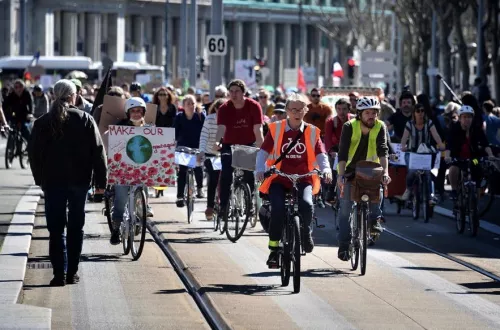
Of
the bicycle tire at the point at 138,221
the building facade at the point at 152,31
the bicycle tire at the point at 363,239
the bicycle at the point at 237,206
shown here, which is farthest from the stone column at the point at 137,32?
the bicycle tire at the point at 363,239

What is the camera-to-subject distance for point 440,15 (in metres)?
63.1

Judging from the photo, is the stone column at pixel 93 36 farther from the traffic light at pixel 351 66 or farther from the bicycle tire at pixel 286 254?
the bicycle tire at pixel 286 254

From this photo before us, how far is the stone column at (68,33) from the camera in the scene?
132625 millimetres

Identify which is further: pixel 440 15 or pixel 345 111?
pixel 440 15

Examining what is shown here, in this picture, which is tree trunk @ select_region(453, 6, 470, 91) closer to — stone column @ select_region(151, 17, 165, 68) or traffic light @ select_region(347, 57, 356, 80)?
traffic light @ select_region(347, 57, 356, 80)

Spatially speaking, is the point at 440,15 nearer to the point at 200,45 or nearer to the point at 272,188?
the point at 272,188

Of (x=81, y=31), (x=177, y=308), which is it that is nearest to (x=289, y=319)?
(x=177, y=308)

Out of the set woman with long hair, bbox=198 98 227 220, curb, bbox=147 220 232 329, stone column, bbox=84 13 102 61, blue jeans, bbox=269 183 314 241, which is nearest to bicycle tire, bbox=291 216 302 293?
blue jeans, bbox=269 183 314 241

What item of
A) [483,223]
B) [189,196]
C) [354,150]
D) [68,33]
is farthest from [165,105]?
[68,33]

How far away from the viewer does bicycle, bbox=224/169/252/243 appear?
58.5 feet

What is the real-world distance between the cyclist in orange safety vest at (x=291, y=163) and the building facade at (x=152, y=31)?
9565 cm

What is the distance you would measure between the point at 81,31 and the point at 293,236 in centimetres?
12419

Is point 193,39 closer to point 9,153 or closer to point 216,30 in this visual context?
point 9,153

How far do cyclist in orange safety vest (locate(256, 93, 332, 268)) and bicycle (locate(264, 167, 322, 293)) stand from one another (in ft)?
→ 0.21
